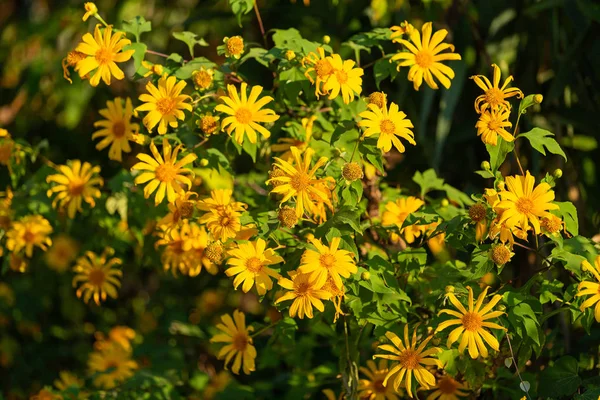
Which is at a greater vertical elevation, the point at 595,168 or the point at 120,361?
the point at 595,168

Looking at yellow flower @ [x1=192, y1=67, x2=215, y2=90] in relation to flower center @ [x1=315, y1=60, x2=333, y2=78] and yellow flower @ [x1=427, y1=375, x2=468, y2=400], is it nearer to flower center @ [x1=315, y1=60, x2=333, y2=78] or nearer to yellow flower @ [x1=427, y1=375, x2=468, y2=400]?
flower center @ [x1=315, y1=60, x2=333, y2=78]

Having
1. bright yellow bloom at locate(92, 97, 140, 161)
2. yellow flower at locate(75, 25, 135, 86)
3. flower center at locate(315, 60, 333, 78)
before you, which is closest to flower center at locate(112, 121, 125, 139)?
bright yellow bloom at locate(92, 97, 140, 161)

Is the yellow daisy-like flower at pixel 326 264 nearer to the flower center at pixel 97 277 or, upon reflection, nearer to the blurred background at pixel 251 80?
the blurred background at pixel 251 80

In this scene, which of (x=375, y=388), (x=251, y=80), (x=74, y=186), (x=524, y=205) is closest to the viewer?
(x=524, y=205)

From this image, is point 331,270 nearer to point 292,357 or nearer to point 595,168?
point 292,357

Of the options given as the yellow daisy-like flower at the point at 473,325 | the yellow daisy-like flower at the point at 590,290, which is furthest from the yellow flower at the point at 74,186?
the yellow daisy-like flower at the point at 590,290

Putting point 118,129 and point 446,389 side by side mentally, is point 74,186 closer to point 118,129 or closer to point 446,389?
point 118,129

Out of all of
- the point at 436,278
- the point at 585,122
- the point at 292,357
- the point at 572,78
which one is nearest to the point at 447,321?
the point at 436,278

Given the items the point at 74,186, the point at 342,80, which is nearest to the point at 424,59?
the point at 342,80
